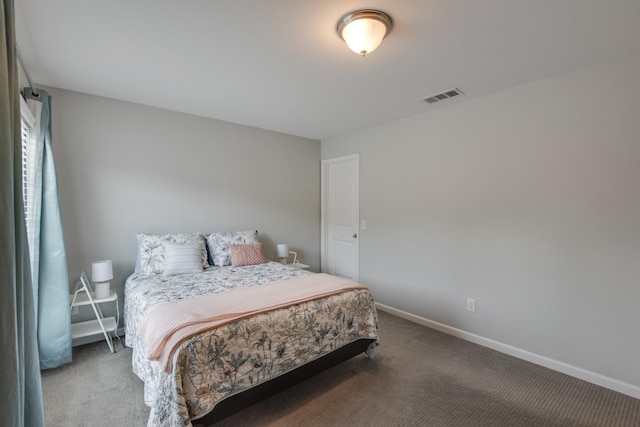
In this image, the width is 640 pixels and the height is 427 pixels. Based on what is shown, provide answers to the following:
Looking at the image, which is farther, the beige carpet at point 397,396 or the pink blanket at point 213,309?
the beige carpet at point 397,396

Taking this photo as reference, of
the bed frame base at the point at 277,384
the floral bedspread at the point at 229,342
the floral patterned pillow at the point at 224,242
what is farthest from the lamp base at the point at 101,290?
the bed frame base at the point at 277,384

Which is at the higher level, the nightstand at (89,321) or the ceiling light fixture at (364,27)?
the ceiling light fixture at (364,27)

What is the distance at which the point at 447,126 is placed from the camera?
10.3 ft

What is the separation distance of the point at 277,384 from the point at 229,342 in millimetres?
501

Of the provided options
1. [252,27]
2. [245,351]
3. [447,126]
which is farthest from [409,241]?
[252,27]

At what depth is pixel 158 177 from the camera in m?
3.26

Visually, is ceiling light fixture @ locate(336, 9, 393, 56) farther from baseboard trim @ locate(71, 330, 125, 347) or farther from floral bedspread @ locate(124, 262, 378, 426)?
baseboard trim @ locate(71, 330, 125, 347)

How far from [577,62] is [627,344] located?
2.10m

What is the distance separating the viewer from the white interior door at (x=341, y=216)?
13.8ft

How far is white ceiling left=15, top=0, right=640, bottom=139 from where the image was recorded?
1655 mm

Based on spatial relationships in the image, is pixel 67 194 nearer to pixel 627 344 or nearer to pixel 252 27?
pixel 252 27

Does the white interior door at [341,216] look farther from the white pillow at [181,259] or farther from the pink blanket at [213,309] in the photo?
the white pillow at [181,259]

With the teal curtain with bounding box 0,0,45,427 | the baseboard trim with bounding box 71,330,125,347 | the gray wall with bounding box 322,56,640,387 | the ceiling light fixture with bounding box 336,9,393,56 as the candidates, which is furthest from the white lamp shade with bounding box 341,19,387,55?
the baseboard trim with bounding box 71,330,125,347

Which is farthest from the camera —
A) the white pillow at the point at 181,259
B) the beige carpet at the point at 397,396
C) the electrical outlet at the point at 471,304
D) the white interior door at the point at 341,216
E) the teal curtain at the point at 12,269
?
the white interior door at the point at 341,216
